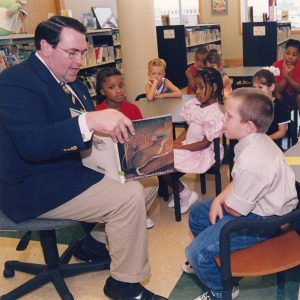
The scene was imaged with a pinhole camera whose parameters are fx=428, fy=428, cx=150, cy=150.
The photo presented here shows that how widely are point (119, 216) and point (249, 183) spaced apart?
596 mm

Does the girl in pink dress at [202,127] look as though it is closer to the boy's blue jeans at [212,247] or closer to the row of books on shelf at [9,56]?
the boy's blue jeans at [212,247]

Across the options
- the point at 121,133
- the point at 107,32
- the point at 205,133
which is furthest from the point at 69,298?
the point at 107,32

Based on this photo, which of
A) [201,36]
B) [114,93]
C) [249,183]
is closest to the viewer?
[249,183]

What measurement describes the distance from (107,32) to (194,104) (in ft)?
13.1

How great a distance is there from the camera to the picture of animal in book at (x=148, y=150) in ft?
6.02

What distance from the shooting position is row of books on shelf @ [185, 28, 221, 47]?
340 inches

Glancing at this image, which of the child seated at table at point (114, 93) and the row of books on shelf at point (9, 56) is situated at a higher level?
the row of books on shelf at point (9, 56)

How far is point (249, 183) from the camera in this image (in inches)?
63.9

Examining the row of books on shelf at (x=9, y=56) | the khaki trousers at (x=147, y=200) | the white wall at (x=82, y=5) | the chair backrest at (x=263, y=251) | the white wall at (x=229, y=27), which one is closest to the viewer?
the chair backrest at (x=263, y=251)

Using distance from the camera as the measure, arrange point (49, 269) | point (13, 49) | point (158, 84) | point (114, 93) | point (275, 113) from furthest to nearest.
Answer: point (13, 49) → point (158, 84) → point (275, 113) → point (114, 93) → point (49, 269)

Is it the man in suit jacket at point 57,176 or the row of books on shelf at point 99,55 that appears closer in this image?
the man in suit jacket at point 57,176

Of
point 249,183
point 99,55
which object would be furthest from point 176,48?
point 249,183

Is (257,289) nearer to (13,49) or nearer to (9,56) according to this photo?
(9,56)

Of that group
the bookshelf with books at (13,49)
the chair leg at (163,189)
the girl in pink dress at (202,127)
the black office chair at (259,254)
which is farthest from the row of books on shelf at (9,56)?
the black office chair at (259,254)
